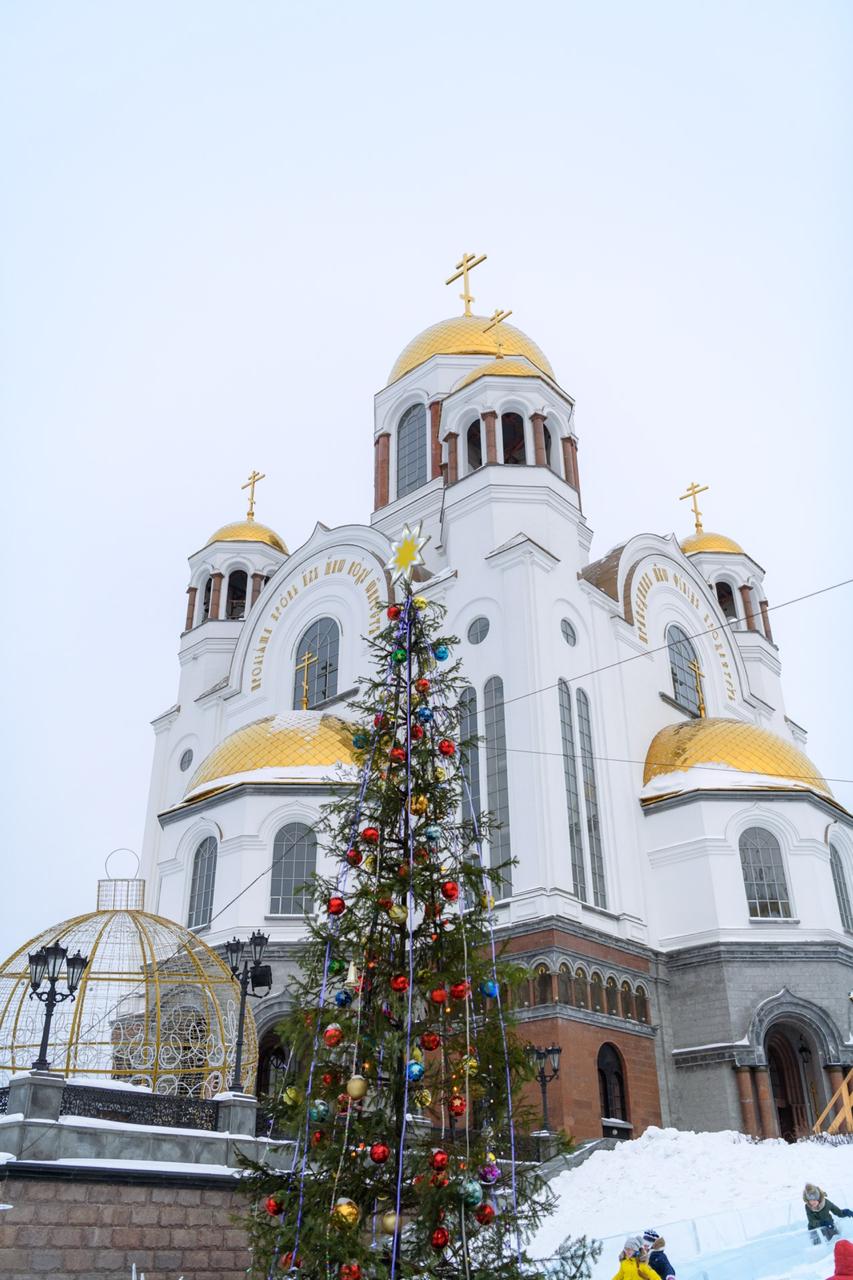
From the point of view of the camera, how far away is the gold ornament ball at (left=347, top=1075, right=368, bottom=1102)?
6.20 metres

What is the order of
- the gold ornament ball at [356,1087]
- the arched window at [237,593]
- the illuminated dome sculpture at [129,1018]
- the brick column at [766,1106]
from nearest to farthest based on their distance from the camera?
1. the gold ornament ball at [356,1087]
2. the illuminated dome sculpture at [129,1018]
3. the brick column at [766,1106]
4. the arched window at [237,593]

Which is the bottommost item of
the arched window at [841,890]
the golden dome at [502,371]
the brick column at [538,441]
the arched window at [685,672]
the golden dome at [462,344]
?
the arched window at [841,890]

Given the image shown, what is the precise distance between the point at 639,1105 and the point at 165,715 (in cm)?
1594

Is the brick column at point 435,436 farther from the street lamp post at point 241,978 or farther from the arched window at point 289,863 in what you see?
the street lamp post at point 241,978

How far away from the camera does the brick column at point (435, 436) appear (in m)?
28.8

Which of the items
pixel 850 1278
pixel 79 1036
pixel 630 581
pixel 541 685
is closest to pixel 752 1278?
pixel 850 1278

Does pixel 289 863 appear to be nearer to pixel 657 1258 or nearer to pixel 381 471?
pixel 381 471

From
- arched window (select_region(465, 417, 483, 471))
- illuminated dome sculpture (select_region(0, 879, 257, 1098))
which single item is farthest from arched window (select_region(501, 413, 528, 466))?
illuminated dome sculpture (select_region(0, 879, 257, 1098))

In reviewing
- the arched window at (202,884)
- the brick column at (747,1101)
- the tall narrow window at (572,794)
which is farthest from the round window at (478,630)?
the brick column at (747,1101)

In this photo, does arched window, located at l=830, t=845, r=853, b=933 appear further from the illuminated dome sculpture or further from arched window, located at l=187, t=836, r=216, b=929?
the illuminated dome sculpture

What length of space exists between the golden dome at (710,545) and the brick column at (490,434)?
9.81 metres

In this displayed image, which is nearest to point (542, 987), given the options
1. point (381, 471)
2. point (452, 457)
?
point (452, 457)

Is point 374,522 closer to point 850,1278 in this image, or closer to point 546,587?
point 546,587

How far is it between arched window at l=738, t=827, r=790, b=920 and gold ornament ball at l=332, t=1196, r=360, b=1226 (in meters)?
Answer: 16.5
